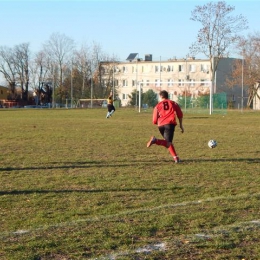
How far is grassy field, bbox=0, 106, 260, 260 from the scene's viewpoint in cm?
525

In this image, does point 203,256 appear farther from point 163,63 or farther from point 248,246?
point 163,63

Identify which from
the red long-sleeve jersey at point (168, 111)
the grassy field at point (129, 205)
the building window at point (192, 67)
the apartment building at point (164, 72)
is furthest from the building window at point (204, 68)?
the red long-sleeve jersey at point (168, 111)

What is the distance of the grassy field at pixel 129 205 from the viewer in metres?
5.25

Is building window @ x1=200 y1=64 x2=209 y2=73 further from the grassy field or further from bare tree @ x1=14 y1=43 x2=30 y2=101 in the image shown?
the grassy field

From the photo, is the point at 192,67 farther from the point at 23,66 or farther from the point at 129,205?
the point at 129,205

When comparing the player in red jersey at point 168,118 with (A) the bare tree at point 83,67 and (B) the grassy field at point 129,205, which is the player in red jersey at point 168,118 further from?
(A) the bare tree at point 83,67

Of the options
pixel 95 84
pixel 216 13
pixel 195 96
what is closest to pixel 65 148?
pixel 195 96

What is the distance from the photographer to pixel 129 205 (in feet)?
23.8

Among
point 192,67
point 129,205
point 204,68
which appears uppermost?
point 192,67

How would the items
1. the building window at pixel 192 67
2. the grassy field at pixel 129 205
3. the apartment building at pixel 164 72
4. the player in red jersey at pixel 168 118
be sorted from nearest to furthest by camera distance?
1. the grassy field at pixel 129 205
2. the player in red jersey at pixel 168 118
3. the apartment building at pixel 164 72
4. the building window at pixel 192 67

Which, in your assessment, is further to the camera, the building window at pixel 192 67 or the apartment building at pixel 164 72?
the building window at pixel 192 67

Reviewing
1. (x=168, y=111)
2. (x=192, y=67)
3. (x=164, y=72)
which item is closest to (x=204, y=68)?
(x=192, y=67)

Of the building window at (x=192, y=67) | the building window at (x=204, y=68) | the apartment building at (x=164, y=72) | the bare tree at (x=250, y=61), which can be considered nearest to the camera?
the bare tree at (x=250, y=61)

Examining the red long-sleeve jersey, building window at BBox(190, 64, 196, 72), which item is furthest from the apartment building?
the red long-sleeve jersey
